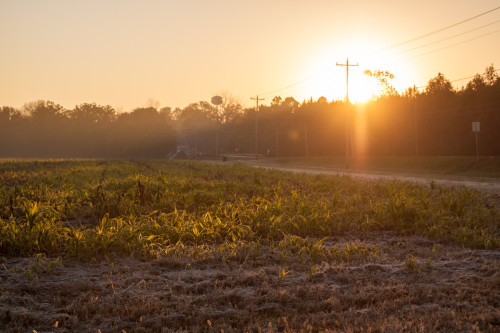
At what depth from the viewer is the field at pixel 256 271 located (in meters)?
4.13

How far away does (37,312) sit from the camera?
432cm

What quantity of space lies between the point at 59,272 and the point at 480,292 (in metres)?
5.07

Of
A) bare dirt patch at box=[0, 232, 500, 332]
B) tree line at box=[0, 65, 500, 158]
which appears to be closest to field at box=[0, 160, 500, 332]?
bare dirt patch at box=[0, 232, 500, 332]

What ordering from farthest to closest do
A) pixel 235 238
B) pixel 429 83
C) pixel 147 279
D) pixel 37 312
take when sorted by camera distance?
pixel 429 83 → pixel 235 238 → pixel 147 279 → pixel 37 312

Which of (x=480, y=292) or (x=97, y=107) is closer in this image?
(x=480, y=292)

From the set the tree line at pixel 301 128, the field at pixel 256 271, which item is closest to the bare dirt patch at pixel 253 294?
the field at pixel 256 271

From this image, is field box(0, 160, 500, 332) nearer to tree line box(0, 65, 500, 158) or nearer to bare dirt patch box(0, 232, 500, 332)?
bare dirt patch box(0, 232, 500, 332)

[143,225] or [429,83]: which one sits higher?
[429,83]

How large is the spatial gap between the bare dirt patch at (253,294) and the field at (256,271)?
0.05 feet

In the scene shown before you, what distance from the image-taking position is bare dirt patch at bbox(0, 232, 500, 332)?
4027mm

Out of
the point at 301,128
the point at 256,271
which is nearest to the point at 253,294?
the point at 256,271

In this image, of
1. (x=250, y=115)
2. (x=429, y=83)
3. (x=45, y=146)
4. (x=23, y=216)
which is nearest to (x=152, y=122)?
(x=250, y=115)

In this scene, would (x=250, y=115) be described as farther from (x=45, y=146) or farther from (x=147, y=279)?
(x=147, y=279)

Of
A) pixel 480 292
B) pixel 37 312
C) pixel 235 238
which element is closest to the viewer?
pixel 37 312
